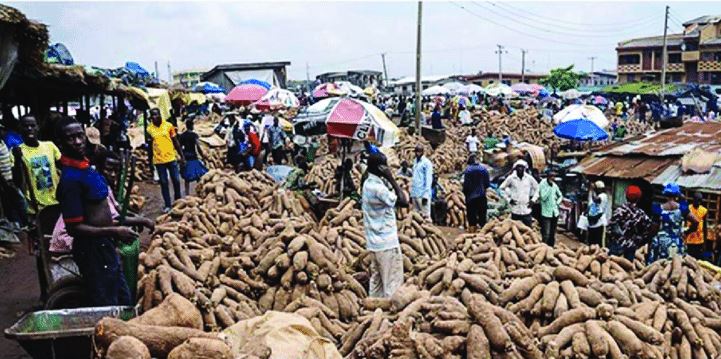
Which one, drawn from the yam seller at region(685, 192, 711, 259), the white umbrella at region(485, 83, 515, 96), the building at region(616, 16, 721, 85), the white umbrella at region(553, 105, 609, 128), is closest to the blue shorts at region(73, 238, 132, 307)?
the yam seller at region(685, 192, 711, 259)

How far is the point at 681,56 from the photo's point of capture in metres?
55.7

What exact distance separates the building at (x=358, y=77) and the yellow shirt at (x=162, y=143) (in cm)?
4019

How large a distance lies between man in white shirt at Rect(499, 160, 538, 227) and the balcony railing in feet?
168

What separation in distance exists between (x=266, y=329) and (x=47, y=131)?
1062cm

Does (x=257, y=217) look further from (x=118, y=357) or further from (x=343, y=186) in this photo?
(x=118, y=357)

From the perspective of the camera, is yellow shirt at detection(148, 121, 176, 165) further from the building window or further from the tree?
the building window

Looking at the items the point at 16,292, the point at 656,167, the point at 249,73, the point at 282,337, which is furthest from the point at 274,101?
the point at 249,73

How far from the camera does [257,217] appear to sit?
8859 mm

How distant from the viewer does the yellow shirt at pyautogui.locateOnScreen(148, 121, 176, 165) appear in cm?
1150

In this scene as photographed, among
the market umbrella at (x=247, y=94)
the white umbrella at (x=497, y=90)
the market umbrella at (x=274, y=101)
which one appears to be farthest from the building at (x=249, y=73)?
the market umbrella at (x=274, y=101)

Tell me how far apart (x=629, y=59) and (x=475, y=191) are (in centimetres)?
5749

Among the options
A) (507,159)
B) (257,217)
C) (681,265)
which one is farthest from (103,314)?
(507,159)

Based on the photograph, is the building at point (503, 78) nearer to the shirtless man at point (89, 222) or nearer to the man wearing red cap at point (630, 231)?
the man wearing red cap at point (630, 231)

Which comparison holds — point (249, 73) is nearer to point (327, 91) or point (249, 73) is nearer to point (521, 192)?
point (327, 91)
